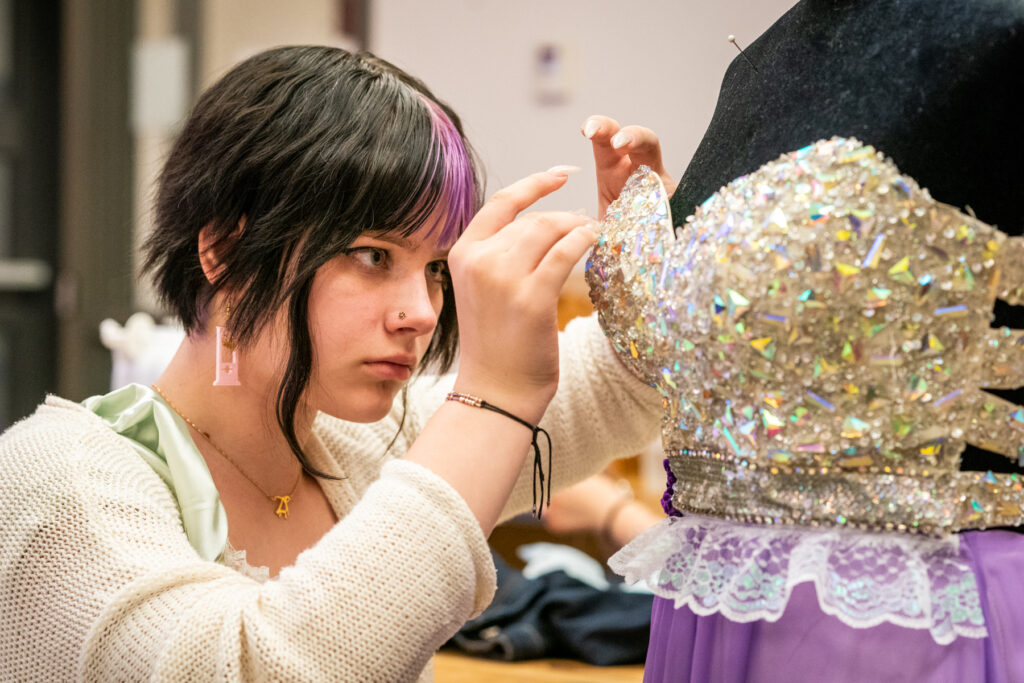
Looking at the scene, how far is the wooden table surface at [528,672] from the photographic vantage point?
46.0 inches

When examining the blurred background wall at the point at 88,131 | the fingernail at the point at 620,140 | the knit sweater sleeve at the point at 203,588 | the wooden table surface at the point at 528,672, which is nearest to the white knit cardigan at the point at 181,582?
the knit sweater sleeve at the point at 203,588

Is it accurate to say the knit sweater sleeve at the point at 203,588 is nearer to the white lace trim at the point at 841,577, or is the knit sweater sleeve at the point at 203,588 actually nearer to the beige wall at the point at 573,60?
the white lace trim at the point at 841,577

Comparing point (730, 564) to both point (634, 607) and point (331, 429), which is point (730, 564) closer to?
point (331, 429)

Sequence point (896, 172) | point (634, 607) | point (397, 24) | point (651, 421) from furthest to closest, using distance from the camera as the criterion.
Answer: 1. point (397, 24)
2. point (634, 607)
3. point (651, 421)
4. point (896, 172)

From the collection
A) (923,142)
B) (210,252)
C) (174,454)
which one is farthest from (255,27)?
(923,142)

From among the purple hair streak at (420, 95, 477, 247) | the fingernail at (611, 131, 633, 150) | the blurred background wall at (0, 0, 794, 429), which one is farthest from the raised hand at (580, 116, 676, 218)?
the blurred background wall at (0, 0, 794, 429)

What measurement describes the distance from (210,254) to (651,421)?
0.49m

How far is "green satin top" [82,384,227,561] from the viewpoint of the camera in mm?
844

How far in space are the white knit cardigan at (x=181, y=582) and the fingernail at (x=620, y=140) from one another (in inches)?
13.4

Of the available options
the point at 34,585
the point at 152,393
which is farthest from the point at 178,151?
the point at 34,585

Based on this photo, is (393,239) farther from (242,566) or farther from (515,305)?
(242,566)

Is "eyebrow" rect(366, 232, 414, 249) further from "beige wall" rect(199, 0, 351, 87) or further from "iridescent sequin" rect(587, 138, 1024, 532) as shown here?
"beige wall" rect(199, 0, 351, 87)

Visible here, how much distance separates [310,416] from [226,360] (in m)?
0.10

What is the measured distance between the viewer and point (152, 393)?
3.04 feet
